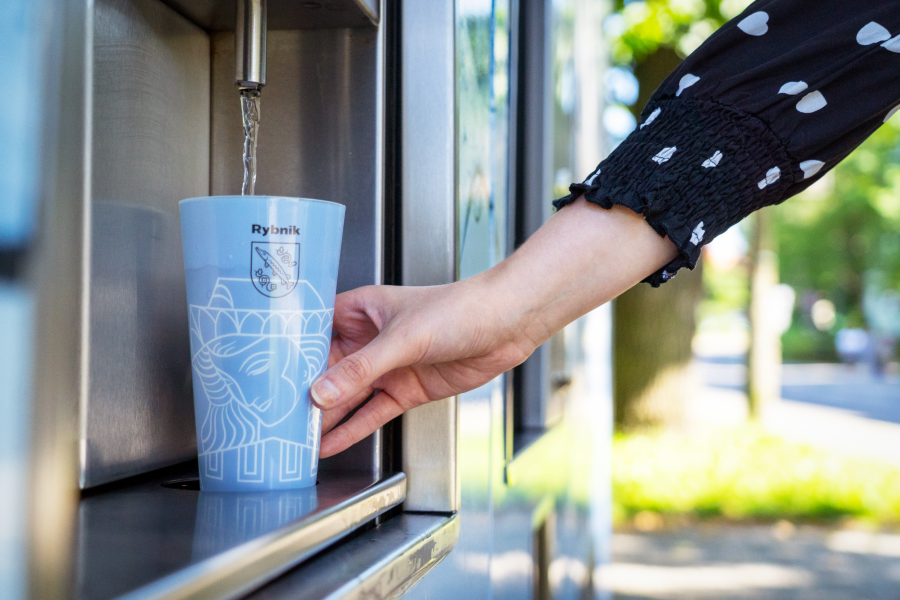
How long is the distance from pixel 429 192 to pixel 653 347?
19.7 ft

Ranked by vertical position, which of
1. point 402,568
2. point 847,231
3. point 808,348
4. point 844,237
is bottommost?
point 808,348

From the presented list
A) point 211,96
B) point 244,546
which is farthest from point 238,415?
point 211,96

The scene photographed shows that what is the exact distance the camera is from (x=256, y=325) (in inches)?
26.5

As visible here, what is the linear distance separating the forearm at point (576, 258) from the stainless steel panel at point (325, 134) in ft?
0.50

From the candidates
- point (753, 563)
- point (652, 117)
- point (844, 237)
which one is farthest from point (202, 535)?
point (844, 237)

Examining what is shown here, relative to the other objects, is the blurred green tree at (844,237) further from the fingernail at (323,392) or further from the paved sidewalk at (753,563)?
the fingernail at (323,392)

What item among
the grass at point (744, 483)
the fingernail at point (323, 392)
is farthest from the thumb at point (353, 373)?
the grass at point (744, 483)

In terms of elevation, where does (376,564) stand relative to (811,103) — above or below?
below

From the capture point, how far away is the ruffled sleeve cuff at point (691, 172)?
34.0 inches

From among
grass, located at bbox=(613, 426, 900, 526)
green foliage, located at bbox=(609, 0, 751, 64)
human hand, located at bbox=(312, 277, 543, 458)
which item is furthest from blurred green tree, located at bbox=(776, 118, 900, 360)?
human hand, located at bbox=(312, 277, 543, 458)

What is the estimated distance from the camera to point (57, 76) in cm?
50

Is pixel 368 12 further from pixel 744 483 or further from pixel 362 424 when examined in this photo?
pixel 744 483

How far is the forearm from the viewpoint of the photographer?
876 millimetres

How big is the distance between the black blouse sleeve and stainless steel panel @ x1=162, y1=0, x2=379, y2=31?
290mm
